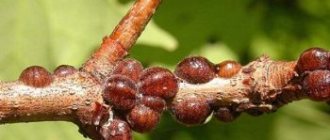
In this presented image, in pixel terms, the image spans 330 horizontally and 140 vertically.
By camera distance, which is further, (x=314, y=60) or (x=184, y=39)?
(x=184, y=39)

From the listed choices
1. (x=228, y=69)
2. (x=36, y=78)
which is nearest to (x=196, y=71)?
(x=228, y=69)

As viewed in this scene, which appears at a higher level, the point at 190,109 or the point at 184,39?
the point at 184,39

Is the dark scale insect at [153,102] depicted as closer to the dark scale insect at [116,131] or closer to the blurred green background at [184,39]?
the dark scale insect at [116,131]

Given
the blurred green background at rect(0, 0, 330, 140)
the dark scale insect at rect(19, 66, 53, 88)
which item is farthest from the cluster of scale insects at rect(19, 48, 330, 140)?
the blurred green background at rect(0, 0, 330, 140)

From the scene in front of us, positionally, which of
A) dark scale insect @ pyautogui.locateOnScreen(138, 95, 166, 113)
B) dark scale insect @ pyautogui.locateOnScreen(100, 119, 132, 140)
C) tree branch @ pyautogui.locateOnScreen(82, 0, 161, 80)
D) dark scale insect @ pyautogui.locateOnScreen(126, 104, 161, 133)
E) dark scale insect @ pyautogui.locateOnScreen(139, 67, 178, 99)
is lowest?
dark scale insect @ pyautogui.locateOnScreen(100, 119, 132, 140)

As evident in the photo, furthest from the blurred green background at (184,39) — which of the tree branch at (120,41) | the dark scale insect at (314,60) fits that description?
the dark scale insect at (314,60)

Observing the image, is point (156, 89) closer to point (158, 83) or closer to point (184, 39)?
point (158, 83)

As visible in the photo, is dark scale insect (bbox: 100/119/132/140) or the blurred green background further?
the blurred green background

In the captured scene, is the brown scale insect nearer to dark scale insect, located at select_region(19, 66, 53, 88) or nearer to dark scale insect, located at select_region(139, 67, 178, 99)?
dark scale insect, located at select_region(139, 67, 178, 99)
